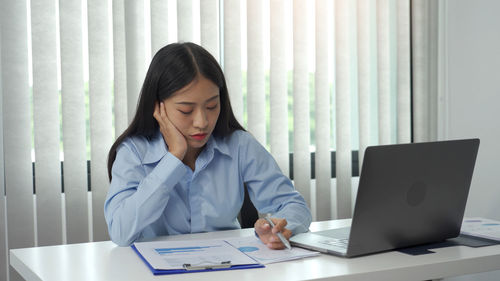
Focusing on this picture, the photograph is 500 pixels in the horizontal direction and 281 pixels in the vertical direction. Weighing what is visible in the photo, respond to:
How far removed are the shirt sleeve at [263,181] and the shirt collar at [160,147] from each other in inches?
2.8

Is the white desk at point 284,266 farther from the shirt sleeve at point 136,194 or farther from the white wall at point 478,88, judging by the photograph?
the white wall at point 478,88

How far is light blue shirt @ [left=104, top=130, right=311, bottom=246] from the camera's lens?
158cm

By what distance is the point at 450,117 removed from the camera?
3.28m

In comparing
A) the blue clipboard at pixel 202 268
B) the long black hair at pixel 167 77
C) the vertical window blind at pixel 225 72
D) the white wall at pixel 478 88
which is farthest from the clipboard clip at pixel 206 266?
the white wall at pixel 478 88

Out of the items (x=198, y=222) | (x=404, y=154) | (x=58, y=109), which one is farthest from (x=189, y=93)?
(x=58, y=109)

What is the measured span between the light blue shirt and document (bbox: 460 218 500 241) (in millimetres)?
453

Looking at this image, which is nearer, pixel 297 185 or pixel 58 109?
pixel 58 109

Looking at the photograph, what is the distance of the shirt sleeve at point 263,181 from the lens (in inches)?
72.7

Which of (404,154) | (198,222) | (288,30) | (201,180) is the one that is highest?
(288,30)

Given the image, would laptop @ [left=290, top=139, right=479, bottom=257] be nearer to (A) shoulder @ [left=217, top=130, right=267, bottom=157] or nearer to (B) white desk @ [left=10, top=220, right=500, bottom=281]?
(B) white desk @ [left=10, top=220, right=500, bottom=281]

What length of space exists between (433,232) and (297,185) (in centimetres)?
162

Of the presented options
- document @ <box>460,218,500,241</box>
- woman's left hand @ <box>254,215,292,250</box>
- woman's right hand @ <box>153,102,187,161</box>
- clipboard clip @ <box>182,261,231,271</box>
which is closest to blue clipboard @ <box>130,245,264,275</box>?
clipboard clip @ <box>182,261,231,271</box>

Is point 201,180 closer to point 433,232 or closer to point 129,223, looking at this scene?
point 129,223

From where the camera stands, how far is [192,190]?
1788 mm
